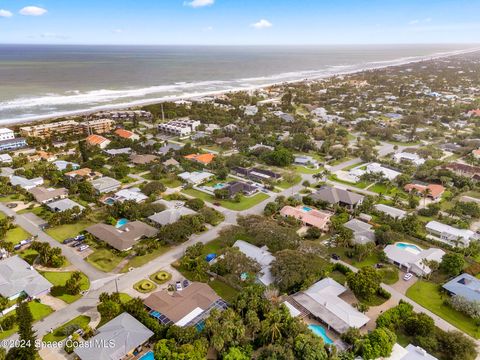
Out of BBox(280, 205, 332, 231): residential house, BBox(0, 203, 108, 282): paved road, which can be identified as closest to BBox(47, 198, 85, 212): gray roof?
BBox(0, 203, 108, 282): paved road

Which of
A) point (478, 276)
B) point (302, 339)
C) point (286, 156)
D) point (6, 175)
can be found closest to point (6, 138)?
point (6, 175)

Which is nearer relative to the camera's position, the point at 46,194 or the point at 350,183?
the point at 46,194

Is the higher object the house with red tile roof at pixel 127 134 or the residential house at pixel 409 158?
the house with red tile roof at pixel 127 134

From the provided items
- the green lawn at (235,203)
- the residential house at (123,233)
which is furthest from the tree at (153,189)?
the residential house at (123,233)

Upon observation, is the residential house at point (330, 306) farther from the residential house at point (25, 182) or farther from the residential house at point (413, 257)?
the residential house at point (25, 182)

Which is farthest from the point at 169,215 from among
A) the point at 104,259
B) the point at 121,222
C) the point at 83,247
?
the point at 83,247

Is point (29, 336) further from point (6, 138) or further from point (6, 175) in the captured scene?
point (6, 138)

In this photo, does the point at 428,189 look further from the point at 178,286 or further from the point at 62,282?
the point at 62,282
